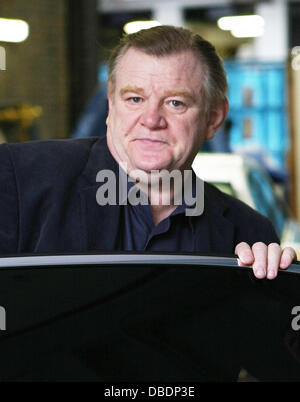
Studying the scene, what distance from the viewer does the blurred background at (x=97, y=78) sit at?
895 cm

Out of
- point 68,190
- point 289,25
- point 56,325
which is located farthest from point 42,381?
point 289,25

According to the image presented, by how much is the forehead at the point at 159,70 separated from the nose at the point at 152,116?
0.19 ft

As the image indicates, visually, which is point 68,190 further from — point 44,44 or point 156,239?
point 44,44

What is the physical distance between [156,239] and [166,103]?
0.35 metres

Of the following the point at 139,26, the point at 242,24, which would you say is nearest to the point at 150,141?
the point at 139,26

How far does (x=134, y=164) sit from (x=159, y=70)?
0.25 metres

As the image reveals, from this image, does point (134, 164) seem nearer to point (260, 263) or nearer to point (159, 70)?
point (159, 70)

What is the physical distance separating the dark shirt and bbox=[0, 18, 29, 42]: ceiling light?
7184 mm

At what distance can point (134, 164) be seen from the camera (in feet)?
6.73

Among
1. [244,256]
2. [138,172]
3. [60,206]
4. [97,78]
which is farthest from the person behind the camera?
[97,78]

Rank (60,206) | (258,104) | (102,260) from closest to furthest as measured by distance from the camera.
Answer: (102,260)
(60,206)
(258,104)

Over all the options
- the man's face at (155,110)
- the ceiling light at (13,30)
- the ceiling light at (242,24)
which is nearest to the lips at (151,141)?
the man's face at (155,110)

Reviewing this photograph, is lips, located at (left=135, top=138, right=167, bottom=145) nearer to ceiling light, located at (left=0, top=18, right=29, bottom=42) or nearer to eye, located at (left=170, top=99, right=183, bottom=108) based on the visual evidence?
eye, located at (left=170, top=99, right=183, bottom=108)

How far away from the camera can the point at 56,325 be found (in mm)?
1256
